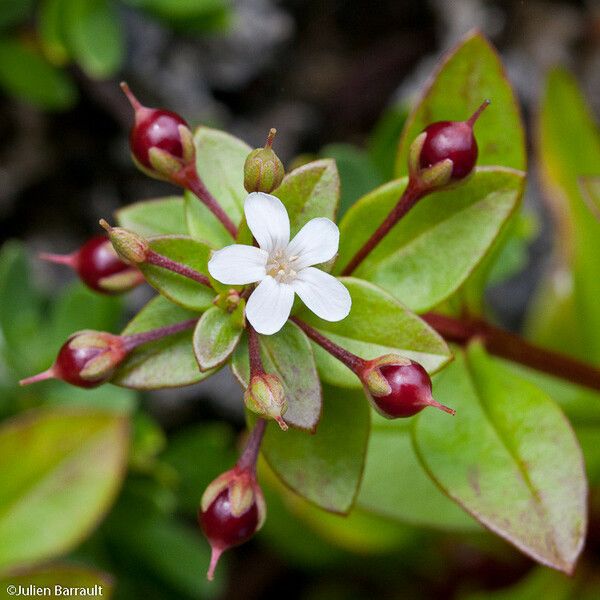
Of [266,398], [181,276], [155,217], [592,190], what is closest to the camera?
[266,398]

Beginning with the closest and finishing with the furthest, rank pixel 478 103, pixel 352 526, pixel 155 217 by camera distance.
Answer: pixel 155 217
pixel 478 103
pixel 352 526

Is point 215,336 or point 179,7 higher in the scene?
point 179,7

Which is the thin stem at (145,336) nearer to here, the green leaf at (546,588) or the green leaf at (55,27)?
the green leaf at (55,27)

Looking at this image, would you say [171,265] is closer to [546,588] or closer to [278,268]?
[278,268]

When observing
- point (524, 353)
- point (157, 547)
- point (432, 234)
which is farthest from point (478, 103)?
point (157, 547)

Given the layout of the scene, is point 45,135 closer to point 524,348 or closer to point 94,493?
point 94,493

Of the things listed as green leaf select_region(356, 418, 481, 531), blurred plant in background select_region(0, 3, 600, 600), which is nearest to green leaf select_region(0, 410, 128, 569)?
blurred plant in background select_region(0, 3, 600, 600)

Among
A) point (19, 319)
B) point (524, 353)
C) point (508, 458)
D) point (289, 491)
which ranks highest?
point (524, 353)
